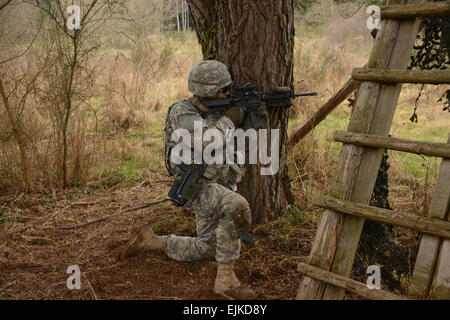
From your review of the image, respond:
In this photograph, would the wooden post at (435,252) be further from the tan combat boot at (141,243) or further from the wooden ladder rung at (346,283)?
the tan combat boot at (141,243)

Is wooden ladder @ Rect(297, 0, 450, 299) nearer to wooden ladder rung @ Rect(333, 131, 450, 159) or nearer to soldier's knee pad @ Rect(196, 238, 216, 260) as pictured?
wooden ladder rung @ Rect(333, 131, 450, 159)

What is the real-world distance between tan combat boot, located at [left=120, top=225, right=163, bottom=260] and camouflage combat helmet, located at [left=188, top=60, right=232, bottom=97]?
117 centimetres

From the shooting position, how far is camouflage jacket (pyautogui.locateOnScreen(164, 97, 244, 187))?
3.07 m

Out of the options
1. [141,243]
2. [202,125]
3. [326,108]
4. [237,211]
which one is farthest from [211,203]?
[326,108]

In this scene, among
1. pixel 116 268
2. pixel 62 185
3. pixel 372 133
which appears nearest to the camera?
pixel 372 133

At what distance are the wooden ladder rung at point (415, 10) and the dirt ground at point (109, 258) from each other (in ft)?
6.11

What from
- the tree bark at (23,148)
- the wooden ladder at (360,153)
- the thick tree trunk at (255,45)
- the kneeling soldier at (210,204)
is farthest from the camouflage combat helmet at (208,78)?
the tree bark at (23,148)

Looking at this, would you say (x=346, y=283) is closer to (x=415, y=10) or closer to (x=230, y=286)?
(x=230, y=286)

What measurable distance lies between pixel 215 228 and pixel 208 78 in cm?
113

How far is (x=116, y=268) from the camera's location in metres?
3.24

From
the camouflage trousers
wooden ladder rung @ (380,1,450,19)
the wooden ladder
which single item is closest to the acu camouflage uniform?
the camouflage trousers
